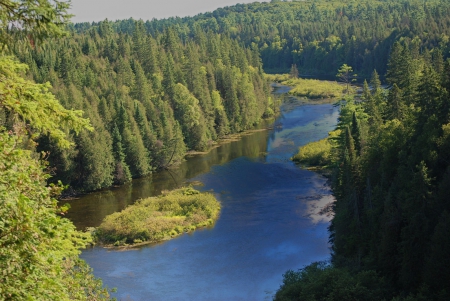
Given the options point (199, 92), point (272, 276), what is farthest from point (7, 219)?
point (199, 92)

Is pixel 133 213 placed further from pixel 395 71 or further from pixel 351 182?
pixel 395 71

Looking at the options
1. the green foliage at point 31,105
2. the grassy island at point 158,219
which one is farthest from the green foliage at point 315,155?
the green foliage at point 31,105

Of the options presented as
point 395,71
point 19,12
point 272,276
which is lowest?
point 272,276

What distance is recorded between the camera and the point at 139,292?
41469 mm

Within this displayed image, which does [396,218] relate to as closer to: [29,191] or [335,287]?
[335,287]

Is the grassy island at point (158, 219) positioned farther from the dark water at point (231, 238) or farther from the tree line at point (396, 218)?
the tree line at point (396, 218)

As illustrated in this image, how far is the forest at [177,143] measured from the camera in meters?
11.2

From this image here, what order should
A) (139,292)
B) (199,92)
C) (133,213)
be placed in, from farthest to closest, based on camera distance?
(199,92)
(133,213)
(139,292)

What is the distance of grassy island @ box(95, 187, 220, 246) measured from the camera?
53062 millimetres

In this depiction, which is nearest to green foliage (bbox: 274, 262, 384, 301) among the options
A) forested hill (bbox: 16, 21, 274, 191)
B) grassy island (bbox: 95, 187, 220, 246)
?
grassy island (bbox: 95, 187, 220, 246)

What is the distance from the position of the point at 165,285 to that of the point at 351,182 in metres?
18.4

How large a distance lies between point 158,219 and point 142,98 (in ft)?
120

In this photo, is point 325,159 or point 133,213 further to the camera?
point 325,159

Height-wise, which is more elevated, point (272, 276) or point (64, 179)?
point (64, 179)
